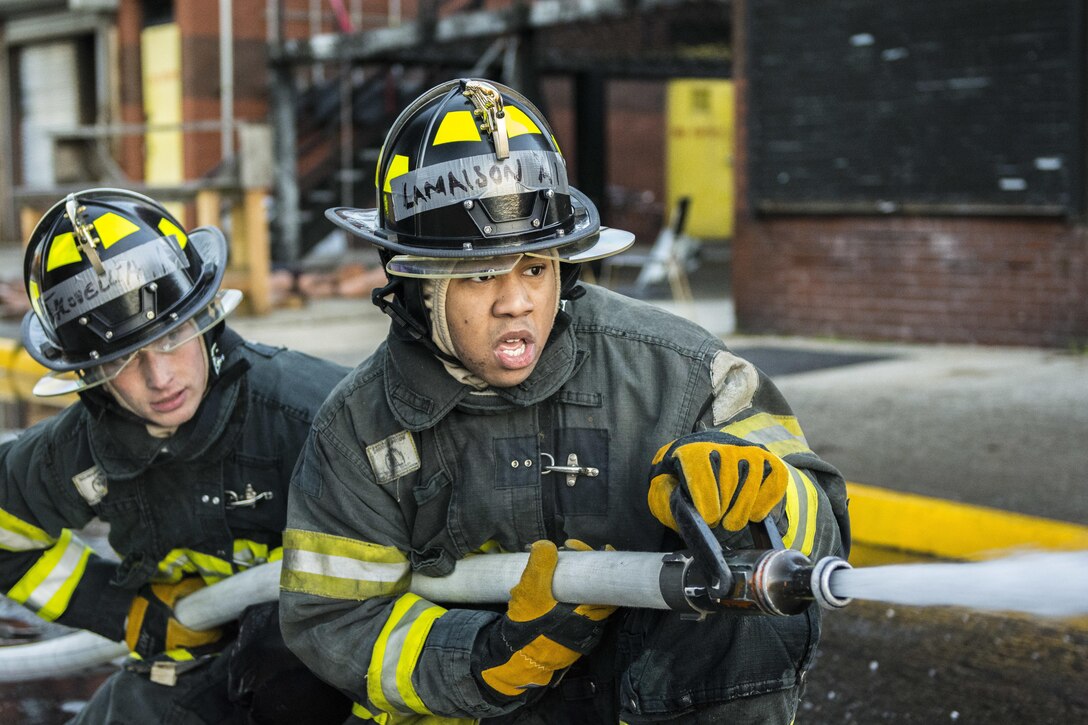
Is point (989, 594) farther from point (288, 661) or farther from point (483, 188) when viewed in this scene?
point (288, 661)

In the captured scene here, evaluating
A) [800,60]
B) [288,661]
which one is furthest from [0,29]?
[288,661]

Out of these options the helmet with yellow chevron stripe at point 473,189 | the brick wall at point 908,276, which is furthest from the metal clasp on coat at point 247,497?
the brick wall at point 908,276

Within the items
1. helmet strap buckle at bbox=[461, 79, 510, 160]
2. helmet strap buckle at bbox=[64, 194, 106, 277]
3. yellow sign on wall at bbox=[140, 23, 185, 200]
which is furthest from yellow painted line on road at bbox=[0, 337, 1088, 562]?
yellow sign on wall at bbox=[140, 23, 185, 200]

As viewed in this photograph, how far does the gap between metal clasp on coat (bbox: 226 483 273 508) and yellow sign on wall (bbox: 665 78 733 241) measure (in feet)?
60.3

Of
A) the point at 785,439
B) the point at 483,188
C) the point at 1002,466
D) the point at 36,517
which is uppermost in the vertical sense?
the point at 483,188

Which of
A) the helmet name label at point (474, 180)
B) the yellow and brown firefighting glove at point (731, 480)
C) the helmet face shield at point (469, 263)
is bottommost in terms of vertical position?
the yellow and brown firefighting glove at point (731, 480)

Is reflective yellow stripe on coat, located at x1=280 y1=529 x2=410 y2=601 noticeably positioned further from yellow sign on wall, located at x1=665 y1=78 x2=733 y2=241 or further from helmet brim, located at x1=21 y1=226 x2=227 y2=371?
yellow sign on wall, located at x1=665 y1=78 x2=733 y2=241

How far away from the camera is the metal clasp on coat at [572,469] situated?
257cm

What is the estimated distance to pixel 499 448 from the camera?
2596 millimetres

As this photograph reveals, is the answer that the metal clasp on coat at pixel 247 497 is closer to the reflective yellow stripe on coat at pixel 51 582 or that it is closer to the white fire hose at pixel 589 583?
the white fire hose at pixel 589 583

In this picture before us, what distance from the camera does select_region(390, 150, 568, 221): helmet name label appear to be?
2.49 m

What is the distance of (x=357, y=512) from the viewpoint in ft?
8.40

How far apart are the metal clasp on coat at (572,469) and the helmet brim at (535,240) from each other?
Result: 37cm

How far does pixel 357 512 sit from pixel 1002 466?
3787 millimetres
